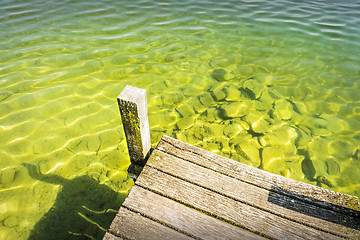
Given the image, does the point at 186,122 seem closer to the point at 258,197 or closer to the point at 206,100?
the point at 206,100

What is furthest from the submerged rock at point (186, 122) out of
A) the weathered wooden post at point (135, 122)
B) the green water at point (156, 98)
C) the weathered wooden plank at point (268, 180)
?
the weathered wooden post at point (135, 122)

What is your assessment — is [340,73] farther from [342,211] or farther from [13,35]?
[13,35]

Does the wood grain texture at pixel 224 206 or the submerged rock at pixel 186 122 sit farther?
the submerged rock at pixel 186 122

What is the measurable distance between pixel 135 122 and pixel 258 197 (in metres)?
1.54

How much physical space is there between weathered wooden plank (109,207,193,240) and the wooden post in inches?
27.8

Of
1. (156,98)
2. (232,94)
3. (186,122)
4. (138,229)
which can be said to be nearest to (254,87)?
(232,94)

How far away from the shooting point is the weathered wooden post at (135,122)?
177cm

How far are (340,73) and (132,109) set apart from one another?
6.48 meters

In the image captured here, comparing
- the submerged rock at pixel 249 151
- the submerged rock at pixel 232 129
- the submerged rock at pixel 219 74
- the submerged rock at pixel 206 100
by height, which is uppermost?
the submerged rock at pixel 219 74

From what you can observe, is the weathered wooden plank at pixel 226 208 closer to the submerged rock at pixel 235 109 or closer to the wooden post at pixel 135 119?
the wooden post at pixel 135 119

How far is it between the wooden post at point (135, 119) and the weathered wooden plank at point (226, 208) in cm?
26

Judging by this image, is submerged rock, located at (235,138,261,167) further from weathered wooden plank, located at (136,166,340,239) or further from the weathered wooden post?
the weathered wooden post

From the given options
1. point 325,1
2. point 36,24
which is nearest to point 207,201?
point 36,24

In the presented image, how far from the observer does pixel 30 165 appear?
346cm
